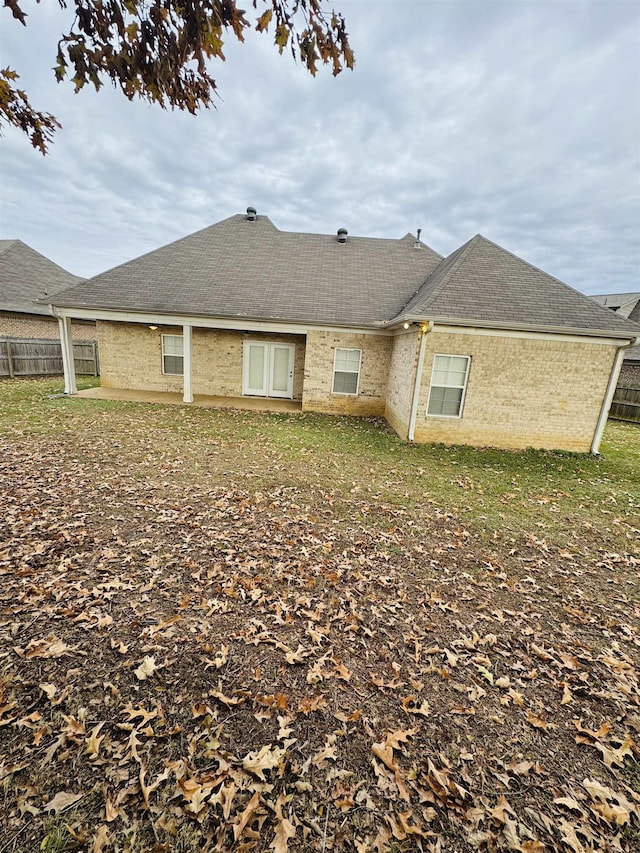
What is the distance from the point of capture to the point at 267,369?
45.3ft

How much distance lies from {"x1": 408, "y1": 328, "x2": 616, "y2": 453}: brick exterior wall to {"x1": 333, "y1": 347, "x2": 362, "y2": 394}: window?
346 centimetres

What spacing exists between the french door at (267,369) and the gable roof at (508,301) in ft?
17.0

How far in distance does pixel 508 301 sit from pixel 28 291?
23.7 meters

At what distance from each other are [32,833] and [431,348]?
9562 millimetres

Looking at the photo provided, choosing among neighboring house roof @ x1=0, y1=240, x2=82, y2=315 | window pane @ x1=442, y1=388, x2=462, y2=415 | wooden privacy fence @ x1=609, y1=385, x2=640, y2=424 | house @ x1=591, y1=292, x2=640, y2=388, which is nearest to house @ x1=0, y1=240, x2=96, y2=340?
neighboring house roof @ x1=0, y1=240, x2=82, y2=315

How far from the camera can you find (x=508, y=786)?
2105mm

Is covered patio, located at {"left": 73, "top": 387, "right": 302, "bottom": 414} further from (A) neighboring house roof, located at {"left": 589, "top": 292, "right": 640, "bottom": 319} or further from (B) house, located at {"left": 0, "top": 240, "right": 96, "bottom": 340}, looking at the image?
(A) neighboring house roof, located at {"left": 589, "top": 292, "right": 640, "bottom": 319}

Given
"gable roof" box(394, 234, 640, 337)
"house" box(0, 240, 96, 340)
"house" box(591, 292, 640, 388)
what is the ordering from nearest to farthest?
"gable roof" box(394, 234, 640, 337) < "house" box(591, 292, 640, 388) < "house" box(0, 240, 96, 340)

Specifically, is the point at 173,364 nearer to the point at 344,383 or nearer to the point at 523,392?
the point at 344,383

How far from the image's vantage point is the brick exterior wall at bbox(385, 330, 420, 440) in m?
9.68

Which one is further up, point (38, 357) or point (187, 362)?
point (187, 362)

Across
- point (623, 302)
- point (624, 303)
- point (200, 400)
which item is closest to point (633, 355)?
point (624, 303)

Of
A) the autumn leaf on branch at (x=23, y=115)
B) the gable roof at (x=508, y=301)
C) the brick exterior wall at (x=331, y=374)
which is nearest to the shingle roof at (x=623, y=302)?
the gable roof at (x=508, y=301)

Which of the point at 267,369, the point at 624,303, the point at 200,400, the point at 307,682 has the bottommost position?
the point at 307,682
